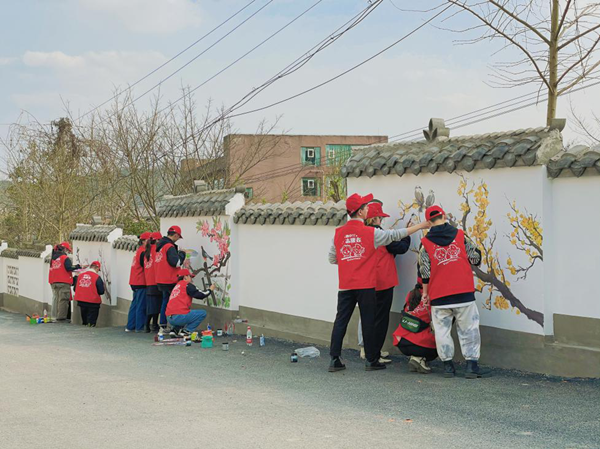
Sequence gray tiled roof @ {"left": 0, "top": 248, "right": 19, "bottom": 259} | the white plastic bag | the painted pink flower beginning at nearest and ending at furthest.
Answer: the white plastic bag
the painted pink flower
gray tiled roof @ {"left": 0, "top": 248, "right": 19, "bottom": 259}

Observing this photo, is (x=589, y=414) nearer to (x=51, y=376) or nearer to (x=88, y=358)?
(x=51, y=376)

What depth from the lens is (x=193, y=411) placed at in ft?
22.1

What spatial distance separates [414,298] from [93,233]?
12323 mm

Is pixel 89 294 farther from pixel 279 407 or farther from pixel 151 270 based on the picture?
pixel 279 407

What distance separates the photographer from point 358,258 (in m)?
8.52

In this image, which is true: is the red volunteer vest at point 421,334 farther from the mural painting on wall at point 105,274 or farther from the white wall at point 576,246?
the mural painting on wall at point 105,274

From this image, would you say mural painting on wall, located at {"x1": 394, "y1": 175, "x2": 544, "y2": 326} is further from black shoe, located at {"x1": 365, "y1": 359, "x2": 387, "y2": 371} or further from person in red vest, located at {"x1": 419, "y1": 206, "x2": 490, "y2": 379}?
black shoe, located at {"x1": 365, "y1": 359, "x2": 387, "y2": 371}

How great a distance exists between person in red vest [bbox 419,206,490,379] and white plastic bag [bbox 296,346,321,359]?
225 cm

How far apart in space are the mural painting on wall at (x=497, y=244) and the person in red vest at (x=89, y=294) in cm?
1103

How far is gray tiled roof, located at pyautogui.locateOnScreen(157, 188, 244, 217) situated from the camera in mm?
13234

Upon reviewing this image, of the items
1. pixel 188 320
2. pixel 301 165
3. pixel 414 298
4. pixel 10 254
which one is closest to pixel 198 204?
pixel 188 320

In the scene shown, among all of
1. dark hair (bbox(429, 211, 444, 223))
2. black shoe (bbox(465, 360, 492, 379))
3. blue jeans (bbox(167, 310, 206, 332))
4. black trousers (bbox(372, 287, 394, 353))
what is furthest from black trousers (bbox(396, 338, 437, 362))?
blue jeans (bbox(167, 310, 206, 332))

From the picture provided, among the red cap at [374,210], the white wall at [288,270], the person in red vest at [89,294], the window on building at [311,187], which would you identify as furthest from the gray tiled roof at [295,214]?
the window on building at [311,187]

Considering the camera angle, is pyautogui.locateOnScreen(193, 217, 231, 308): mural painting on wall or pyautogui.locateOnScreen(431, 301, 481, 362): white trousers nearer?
pyautogui.locateOnScreen(431, 301, 481, 362): white trousers
